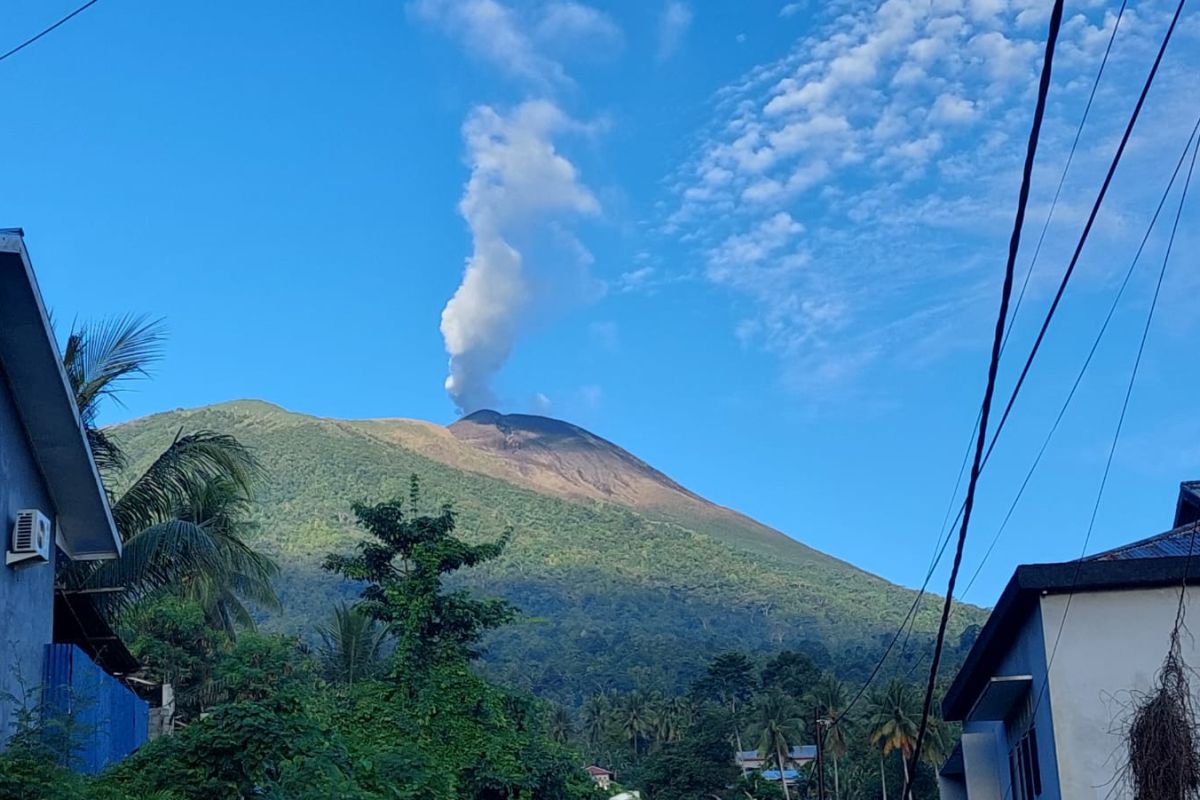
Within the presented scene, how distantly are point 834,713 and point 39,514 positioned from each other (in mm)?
72108

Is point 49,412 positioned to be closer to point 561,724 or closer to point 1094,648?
point 1094,648

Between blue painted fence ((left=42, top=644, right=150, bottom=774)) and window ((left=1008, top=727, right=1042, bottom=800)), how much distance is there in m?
9.82

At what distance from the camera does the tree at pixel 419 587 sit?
27.0 meters

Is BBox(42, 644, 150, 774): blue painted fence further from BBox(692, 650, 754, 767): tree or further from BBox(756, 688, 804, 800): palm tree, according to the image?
BBox(692, 650, 754, 767): tree

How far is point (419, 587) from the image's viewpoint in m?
27.7

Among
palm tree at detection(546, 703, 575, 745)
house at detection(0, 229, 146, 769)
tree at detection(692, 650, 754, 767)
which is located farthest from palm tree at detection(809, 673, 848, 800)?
house at detection(0, 229, 146, 769)

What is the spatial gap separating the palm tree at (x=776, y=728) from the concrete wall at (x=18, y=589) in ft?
218

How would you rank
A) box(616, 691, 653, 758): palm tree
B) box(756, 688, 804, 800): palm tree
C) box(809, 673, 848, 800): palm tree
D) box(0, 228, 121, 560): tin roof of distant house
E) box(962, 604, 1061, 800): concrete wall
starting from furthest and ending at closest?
1. box(616, 691, 653, 758): palm tree
2. box(756, 688, 804, 800): palm tree
3. box(809, 673, 848, 800): palm tree
4. box(962, 604, 1061, 800): concrete wall
5. box(0, 228, 121, 560): tin roof of distant house

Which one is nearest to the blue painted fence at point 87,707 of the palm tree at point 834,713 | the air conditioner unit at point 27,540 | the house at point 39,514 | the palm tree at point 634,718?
the house at point 39,514

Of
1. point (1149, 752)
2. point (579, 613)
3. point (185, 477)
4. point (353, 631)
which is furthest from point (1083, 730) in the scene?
point (579, 613)

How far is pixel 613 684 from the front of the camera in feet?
433

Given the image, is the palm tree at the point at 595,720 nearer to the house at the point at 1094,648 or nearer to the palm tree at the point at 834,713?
the palm tree at the point at 834,713

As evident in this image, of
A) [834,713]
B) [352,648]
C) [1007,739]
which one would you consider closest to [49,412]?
[1007,739]

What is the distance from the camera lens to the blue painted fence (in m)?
11.2
